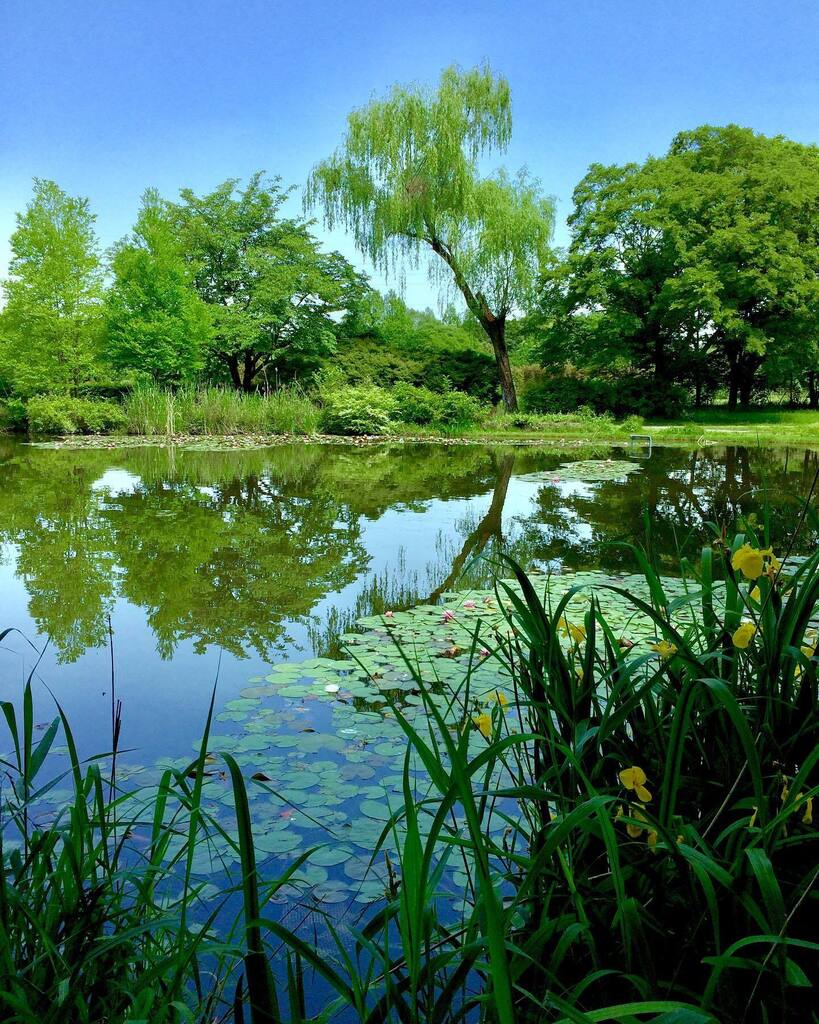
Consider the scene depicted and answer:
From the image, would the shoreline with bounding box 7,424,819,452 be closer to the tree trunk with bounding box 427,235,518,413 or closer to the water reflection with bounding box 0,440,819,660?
the water reflection with bounding box 0,440,819,660

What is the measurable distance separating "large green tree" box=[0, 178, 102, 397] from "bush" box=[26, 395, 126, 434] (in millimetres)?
1089

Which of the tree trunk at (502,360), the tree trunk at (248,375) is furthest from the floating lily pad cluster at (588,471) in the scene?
the tree trunk at (248,375)

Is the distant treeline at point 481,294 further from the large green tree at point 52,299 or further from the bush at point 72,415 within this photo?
the bush at point 72,415

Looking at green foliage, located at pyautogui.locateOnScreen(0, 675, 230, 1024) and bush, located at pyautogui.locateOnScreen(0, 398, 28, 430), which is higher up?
bush, located at pyautogui.locateOnScreen(0, 398, 28, 430)

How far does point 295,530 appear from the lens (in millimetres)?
5715

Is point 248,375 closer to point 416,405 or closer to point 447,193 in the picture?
point 416,405

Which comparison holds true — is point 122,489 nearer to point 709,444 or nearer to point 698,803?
point 698,803

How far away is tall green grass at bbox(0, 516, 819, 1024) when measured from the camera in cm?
83

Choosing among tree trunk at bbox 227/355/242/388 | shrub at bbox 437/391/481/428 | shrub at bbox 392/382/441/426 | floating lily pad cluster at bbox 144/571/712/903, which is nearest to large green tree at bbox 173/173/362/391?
tree trunk at bbox 227/355/242/388

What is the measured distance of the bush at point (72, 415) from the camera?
1555 centimetres

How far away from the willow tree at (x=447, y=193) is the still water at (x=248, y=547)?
9172 millimetres

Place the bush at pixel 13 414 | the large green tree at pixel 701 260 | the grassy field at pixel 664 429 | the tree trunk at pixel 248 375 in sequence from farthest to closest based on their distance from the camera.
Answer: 1. the tree trunk at pixel 248 375
2. the large green tree at pixel 701 260
3. the bush at pixel 13 414
4. the grassy field at pixel 664 429

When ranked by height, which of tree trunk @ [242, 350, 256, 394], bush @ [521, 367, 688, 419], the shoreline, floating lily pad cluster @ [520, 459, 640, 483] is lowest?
floating lily pad cluster @ [520, 459, 640, 483]

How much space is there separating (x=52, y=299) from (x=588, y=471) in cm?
1378
